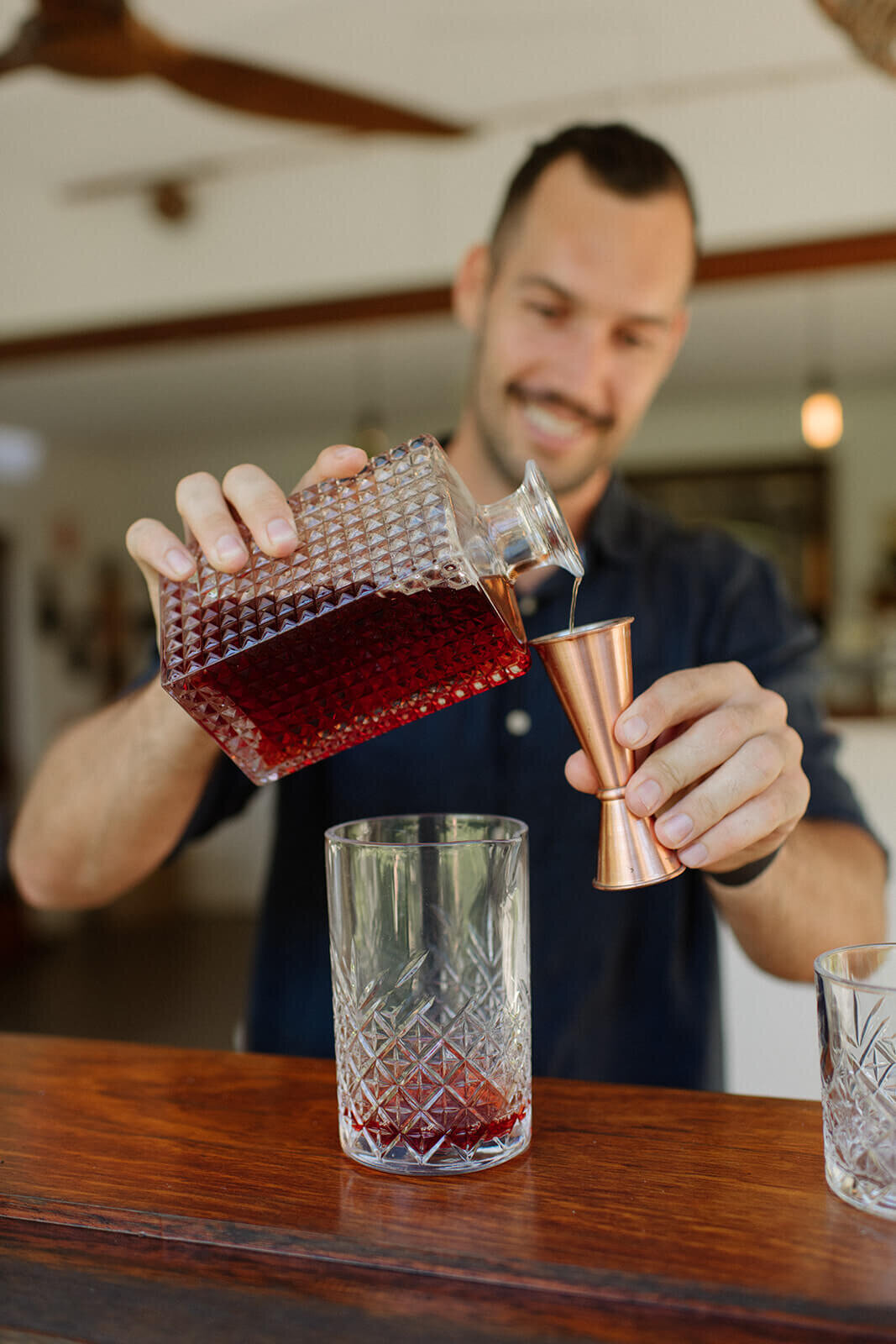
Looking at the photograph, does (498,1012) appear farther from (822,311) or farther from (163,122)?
(822,311)

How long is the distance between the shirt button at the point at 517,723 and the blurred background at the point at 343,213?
1037mm

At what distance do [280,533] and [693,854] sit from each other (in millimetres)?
325

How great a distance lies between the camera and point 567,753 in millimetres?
1415

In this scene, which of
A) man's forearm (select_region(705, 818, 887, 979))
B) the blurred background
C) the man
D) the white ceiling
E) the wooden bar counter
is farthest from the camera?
the white ceiling

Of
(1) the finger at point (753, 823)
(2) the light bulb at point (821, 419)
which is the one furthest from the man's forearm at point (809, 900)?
(2) the light bulb at point (821, 419)

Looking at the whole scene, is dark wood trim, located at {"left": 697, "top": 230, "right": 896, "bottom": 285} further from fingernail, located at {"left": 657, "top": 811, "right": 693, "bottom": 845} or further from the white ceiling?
fingernail, located at {"left": 657, "top": 811, "right": 693, "bottom": 845}

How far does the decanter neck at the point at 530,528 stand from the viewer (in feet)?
2.37

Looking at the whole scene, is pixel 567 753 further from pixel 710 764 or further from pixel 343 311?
pixel 343 311

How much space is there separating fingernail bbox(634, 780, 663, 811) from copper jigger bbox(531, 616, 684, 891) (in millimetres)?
11

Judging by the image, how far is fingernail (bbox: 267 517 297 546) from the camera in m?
0.72

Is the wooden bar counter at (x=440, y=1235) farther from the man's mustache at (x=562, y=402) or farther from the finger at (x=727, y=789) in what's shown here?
the man's mustache at (x=562, y=402)

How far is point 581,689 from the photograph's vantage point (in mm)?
665

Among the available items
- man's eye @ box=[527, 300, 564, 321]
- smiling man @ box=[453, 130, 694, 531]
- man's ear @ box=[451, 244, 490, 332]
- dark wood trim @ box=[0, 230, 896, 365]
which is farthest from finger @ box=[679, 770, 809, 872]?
dark wood trim @ box=[0, 230, 896, 365]

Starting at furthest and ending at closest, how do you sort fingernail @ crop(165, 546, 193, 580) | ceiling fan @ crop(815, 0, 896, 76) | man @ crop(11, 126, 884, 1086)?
ceiling fan @ crop(815, 0, 896, 76) → man @ crop(11, 126, 884, 1086) → fingernail @ crop(165, 546, 193, 580)
